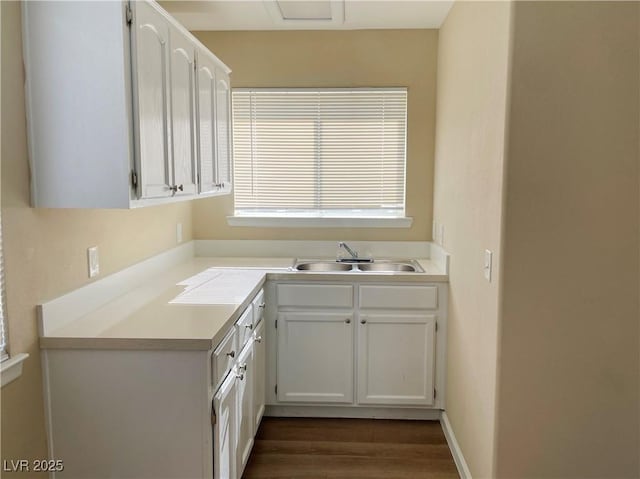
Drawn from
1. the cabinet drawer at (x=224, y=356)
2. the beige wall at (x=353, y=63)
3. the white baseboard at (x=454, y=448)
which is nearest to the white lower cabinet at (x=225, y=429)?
the cabinet drawer at (x=224, y=356)

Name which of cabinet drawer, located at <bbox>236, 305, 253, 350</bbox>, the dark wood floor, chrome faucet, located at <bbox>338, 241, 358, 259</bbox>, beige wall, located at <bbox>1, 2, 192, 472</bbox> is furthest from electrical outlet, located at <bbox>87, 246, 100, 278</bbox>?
chrome faucet, located at <bbox>338, 241, 358, 259</bbox>

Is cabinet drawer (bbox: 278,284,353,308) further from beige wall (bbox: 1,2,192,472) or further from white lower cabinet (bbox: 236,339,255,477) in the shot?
beige wall (bbox: 1,2,192,472)

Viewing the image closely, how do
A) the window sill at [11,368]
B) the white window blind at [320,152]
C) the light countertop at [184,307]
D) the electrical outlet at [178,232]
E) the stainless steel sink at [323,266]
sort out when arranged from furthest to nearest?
the white window blind at [320,152] < the stainless steel sink at [323,266] < the electrical outlet at [178,232] < the light countertop at [184,307] < the window sill at [11,368]

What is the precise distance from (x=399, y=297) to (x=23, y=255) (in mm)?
1951

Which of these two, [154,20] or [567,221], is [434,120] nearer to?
[567,221]

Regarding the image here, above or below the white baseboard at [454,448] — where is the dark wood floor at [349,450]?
below

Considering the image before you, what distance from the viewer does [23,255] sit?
164cm

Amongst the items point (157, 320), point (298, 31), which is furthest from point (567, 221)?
point (298, 31)

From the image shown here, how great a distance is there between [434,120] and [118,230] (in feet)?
7.02

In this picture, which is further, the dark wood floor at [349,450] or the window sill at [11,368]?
the dark wood floor at [349,450]

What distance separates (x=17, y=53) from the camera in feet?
5.29

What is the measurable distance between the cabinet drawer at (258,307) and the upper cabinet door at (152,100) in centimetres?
82

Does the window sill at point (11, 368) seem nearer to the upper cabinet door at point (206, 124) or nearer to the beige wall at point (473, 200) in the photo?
the upper cabinet door at point (206, 124)

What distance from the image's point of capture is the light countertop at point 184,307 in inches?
69.3
